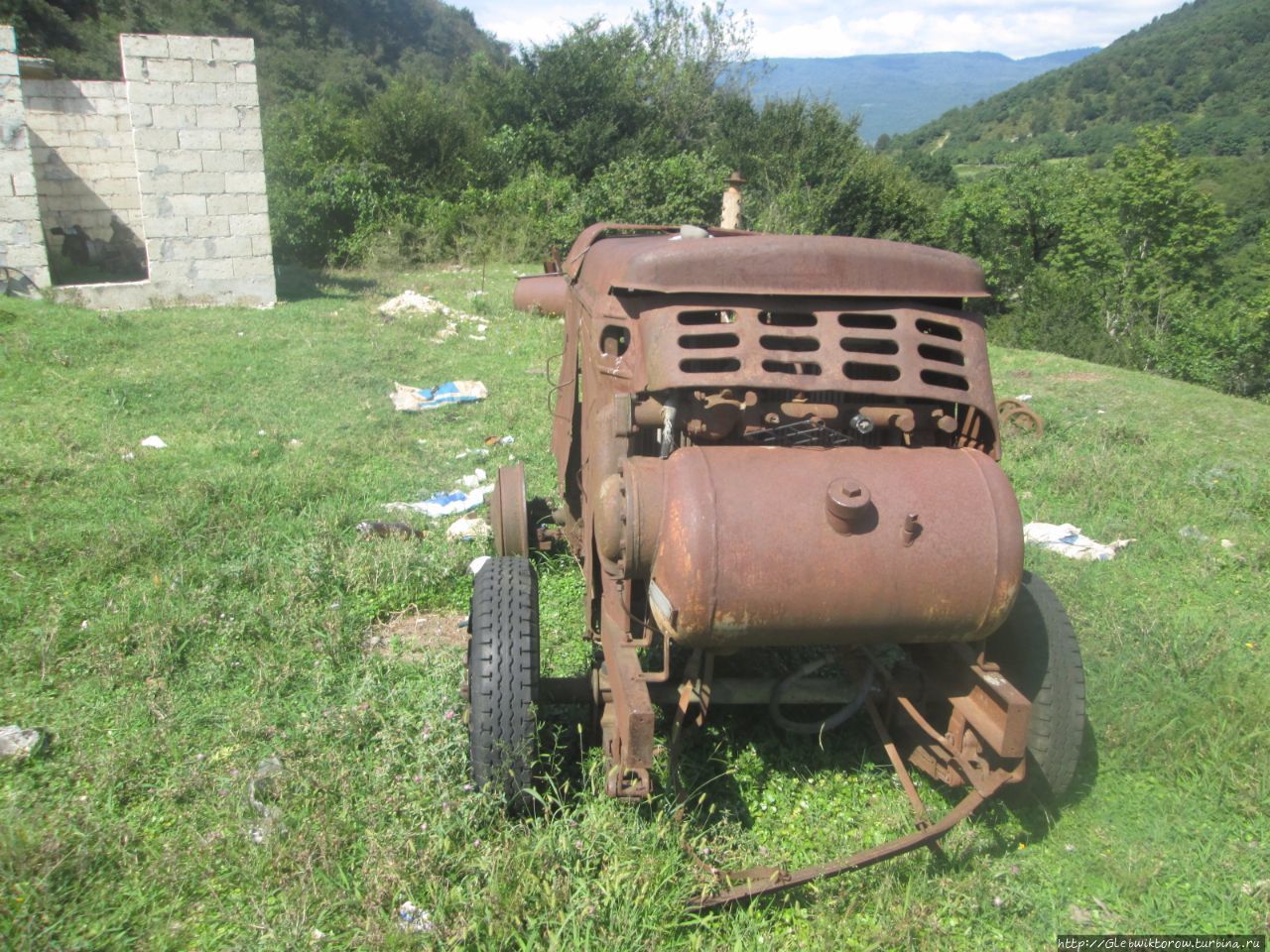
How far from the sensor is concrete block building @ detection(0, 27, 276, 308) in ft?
38.4

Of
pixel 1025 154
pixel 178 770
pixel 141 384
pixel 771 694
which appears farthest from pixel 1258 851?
pixel 1025 154

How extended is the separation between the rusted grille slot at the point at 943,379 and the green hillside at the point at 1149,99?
67.3 m

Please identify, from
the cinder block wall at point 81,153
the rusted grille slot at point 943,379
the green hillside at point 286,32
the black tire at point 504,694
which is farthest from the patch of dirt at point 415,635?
the green hillside at point 286,32

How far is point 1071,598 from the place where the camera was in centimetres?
480

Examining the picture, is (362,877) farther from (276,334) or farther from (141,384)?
(276,334)

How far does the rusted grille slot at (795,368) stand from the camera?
300 centimetres

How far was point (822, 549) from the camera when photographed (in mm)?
2615

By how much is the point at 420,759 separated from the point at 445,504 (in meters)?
3.14

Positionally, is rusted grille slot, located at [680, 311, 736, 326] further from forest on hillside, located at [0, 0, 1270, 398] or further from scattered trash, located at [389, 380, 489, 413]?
forest on hillside, located at [0, 0, 1270, 398]

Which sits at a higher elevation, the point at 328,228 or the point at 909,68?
the point at 909,68

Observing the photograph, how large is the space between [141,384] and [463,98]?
23122mm

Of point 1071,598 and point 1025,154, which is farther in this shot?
→ point 1025,154

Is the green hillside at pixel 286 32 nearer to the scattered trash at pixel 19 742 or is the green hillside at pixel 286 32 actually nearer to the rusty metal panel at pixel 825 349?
the scattered trash at pixel 19 742

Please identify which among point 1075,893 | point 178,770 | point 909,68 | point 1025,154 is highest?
point 909,68
